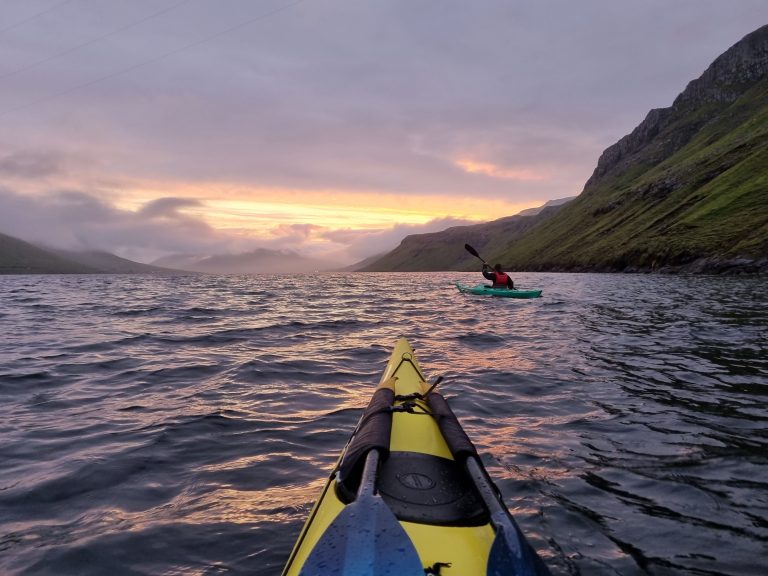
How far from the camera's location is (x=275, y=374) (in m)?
10.9

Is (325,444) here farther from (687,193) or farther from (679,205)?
(687,193)

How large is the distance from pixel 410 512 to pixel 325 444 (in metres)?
3.37

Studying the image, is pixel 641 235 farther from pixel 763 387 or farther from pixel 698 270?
pixel 763 387

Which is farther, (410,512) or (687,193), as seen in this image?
(687,193)

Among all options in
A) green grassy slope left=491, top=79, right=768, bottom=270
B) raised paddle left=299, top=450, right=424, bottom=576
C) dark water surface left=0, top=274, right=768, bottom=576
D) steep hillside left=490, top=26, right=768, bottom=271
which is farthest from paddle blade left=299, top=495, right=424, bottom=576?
green grassy slope left=491, top=79, right=768, bottom=270

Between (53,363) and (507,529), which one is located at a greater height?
(507,529)

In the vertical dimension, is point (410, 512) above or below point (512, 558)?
below

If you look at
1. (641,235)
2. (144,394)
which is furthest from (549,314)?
(641,235)

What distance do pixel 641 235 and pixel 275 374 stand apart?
86.2 metres

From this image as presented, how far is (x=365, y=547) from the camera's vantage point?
2.59m

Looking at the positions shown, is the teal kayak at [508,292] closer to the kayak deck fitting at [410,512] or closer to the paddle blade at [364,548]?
the kayak deck fitting at [410,512]

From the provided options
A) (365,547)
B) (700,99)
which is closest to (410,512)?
(365,547)

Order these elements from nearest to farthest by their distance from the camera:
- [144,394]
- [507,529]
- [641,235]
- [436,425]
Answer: [507,529], [436,425], [144,394], [641,235]

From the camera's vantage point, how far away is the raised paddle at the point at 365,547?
244 cm
